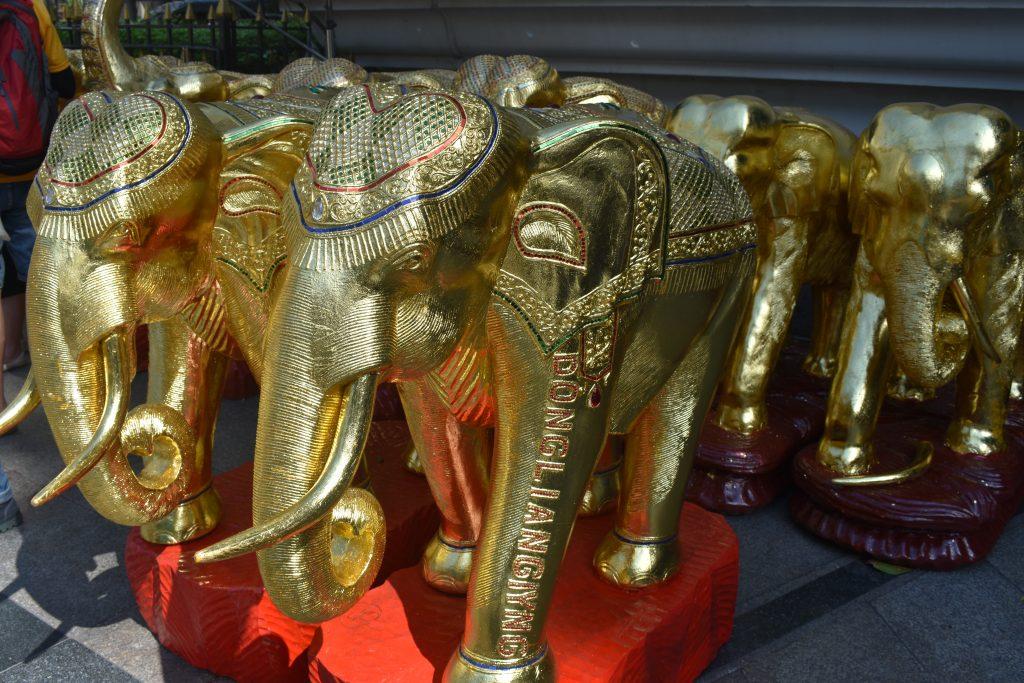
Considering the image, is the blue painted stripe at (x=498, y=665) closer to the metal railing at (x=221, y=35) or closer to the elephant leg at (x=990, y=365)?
the elephant leg at (x=990, y=365)

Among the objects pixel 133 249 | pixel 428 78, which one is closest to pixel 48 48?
pixel 428 78

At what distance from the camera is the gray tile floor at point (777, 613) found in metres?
1.45

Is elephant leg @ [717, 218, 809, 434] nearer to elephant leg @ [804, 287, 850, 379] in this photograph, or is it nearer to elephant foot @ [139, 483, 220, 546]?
elephant leg @ [804, 287, 850, 379]

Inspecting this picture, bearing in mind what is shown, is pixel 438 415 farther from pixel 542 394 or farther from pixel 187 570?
pixel 187 570

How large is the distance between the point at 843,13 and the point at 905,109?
1241mm

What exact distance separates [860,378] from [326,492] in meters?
1.22

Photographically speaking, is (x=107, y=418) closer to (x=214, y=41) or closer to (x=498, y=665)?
(x=498, y=665)

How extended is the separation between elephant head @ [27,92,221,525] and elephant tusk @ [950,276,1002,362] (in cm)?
126

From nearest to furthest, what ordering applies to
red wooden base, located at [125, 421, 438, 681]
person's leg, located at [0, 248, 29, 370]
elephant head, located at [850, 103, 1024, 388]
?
red wooden base, located at [125, 421, 438, 681]
elephant head, located at [850, 103, 1024, 388]
person's leg, located at [0, 248, 29, 370]

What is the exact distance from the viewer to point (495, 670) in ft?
3.58

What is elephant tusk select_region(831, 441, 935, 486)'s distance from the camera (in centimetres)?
175

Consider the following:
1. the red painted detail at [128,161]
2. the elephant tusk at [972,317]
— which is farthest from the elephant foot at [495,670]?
the elephant tusk at [972,317]

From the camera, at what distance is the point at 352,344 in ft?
2.87

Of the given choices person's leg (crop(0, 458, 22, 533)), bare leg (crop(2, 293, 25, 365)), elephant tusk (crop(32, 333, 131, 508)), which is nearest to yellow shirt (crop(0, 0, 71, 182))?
bare leg (crop(2, 293, 25, 365))
